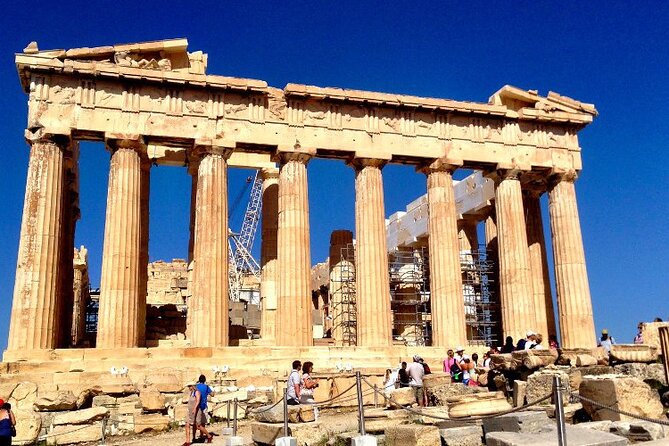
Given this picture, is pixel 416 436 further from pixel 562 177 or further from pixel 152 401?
pixel 562 177

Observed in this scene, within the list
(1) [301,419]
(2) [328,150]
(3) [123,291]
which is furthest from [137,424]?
(2) [328,150]

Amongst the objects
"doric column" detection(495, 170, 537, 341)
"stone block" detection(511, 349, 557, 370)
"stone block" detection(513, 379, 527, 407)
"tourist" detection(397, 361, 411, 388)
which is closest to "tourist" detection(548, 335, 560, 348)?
"doric column" detection(495, 170, 537, 341)

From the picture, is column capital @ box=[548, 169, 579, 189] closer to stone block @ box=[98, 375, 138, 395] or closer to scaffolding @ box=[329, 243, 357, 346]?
scaffolding @ box=[329, 243, 357, 346]

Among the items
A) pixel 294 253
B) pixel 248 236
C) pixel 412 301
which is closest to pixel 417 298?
pixel 412 301

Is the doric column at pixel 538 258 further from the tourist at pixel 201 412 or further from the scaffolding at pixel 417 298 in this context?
the tourist at pixel 201 412

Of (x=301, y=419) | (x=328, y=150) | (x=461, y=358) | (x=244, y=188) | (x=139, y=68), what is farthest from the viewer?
(x=244, y=188)

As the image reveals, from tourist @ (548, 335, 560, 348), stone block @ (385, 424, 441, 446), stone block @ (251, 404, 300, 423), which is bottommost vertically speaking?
stone block @ (385, 424, 441, 446)

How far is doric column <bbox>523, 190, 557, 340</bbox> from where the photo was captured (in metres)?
29.7

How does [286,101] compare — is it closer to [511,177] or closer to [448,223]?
[448,223]

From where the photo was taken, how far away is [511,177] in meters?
28.7

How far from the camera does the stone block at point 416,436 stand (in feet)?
38.7

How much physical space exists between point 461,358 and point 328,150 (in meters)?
10.1

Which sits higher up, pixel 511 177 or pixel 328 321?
pixel 511 177

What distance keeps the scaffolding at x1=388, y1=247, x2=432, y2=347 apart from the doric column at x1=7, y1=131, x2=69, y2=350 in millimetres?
15449
